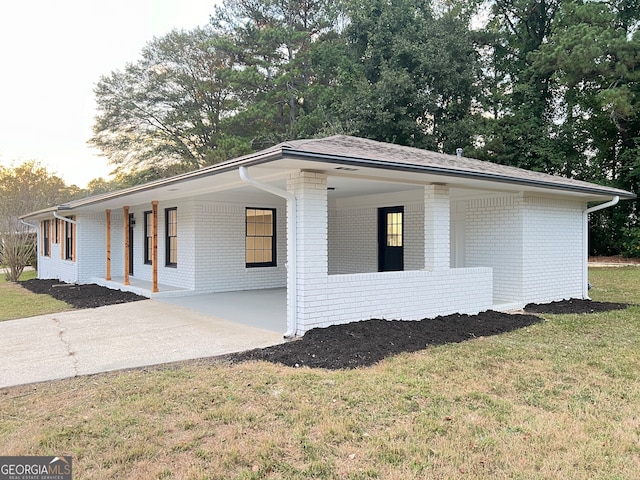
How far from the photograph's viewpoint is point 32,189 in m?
32.2

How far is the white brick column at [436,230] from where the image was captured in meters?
7.67

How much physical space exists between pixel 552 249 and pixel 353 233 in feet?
16.4

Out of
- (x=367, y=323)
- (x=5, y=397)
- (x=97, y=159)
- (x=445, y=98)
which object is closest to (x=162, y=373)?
(x=5, y=397)

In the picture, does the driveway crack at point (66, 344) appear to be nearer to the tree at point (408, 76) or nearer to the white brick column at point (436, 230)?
the white brick column at point (436, 230)

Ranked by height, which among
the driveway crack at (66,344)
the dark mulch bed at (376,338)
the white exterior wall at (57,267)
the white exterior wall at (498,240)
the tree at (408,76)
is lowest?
the driveway crack at (66,344)

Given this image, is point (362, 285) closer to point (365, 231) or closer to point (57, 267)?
point (365, 231)

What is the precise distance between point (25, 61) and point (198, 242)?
12232 millimetres

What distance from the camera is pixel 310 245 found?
6262mm

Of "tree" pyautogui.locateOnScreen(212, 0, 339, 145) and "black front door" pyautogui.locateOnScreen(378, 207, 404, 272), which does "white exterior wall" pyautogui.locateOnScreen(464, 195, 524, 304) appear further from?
"tree" pyautogui.locateOnScreen(212, 0, 339, 145)

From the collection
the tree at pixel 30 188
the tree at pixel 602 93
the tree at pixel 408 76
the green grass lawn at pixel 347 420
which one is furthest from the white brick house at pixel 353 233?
the tree at pixel 30 188

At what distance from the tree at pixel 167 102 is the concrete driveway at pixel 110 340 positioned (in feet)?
68.2

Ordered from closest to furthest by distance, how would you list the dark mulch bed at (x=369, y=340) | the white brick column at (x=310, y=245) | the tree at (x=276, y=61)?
1. the dark mulch bed at (x=369, y=340)
2. the white brick column at (x=310, y=245)
3. the tree at (x=276, y=61)

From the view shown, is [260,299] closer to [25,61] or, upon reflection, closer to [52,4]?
[52,4]

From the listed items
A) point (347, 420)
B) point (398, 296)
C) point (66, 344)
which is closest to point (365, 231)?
point (398, 296)
